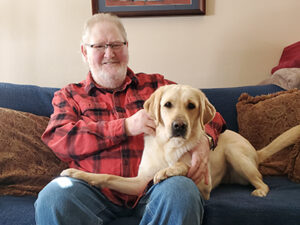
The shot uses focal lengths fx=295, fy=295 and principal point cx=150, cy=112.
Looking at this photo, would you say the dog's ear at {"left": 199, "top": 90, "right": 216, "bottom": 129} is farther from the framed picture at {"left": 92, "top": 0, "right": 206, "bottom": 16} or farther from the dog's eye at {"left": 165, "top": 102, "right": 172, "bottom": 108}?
the framed picture at {"left": 92, "top": 0, "right": 206, "bottom": 16}

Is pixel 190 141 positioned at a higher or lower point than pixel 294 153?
higher

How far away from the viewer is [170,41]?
2514mm

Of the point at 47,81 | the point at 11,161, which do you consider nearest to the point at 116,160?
the point at 11,161

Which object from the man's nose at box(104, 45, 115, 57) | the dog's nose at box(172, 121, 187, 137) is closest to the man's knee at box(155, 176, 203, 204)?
the dog's nose at box(172, 121, 187, 137)

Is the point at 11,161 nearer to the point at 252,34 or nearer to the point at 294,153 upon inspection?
the point at 294,153

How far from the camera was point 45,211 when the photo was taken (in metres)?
1.11

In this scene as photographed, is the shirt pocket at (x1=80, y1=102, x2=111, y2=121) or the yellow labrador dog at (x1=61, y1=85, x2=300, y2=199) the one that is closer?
the yellow labrador dog at (x1=61, y1=85, x2=300, y2=199)

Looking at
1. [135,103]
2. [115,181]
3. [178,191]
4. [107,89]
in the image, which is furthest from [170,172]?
[107,89]

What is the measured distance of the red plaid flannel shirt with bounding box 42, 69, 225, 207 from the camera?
4.81 feet

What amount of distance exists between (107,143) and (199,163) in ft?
1.51

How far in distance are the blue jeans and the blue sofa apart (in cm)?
16

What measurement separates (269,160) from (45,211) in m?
1.43

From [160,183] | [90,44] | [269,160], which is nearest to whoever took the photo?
[160,183]

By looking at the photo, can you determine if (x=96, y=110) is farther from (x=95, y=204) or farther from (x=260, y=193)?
(x=260, y=193)
